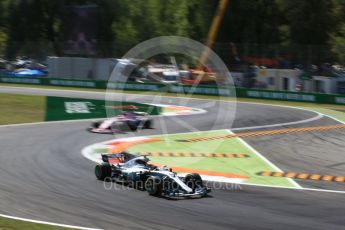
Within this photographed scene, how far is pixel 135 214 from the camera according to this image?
11703 millimetres

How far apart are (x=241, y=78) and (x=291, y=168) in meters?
29.6


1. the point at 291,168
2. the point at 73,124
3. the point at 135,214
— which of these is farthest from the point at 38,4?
the point at 135,214

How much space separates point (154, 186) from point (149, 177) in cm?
44

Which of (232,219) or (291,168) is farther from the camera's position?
(291,168)

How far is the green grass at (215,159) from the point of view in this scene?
16844 mm

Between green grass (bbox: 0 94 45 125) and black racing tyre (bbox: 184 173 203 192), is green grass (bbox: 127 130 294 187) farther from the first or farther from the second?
green grass (bbox: 0 94 45 125)

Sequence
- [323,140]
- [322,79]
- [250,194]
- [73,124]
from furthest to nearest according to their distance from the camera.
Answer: [322,79], [73,124], [323,140], [250,194]

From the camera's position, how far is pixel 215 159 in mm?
19234

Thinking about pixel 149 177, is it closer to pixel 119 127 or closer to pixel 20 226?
pixel 20 226

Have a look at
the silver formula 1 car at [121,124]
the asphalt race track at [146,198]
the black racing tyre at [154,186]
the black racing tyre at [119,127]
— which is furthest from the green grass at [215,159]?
the black racing tyre at [154,186]

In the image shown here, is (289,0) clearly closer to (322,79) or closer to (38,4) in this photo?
(322,79)

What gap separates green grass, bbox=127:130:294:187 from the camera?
16844 mm

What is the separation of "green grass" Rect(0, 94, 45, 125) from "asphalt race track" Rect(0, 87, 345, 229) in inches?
273

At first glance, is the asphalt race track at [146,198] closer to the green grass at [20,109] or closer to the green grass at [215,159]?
the green grass at [215,159]
